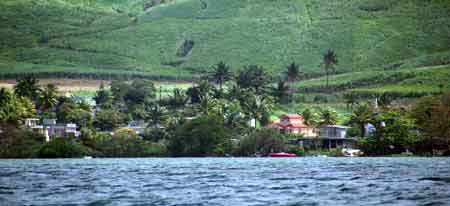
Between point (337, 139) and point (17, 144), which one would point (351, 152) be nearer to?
point (337, 139)

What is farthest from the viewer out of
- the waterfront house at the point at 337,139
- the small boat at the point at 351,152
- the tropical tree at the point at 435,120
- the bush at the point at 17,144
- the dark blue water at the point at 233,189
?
the waterfront house at the point at 337,139

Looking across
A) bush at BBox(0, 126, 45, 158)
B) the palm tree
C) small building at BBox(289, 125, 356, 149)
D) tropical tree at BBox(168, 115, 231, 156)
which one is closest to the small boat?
the palm tree

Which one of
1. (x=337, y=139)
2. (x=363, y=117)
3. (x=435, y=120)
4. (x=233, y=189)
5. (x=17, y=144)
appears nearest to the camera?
(x=233, y=189)

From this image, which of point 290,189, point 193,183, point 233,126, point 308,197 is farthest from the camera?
point 233,126

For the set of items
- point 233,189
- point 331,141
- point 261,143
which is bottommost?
point 233,189

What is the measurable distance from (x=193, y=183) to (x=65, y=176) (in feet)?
58.4

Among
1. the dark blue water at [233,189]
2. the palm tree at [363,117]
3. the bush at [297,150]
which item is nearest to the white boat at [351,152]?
the palm tree at [363,117]

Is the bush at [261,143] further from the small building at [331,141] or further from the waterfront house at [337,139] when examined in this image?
the waterfront house at [337,139]

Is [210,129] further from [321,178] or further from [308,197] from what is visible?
[308,197]

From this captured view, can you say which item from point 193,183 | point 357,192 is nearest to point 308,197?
point 357,192

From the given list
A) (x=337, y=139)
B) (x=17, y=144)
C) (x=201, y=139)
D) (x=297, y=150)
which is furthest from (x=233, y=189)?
(x=337, y=139)

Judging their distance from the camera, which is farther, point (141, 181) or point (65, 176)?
point (65, 176)

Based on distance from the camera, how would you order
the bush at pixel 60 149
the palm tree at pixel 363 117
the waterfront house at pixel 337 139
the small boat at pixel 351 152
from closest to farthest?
the bush at pixel 60 149
the small boat at pixel 351 152
the palm tree at pixel 363 117
the waterfront house at pixel 337 139

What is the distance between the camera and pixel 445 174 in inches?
3337
